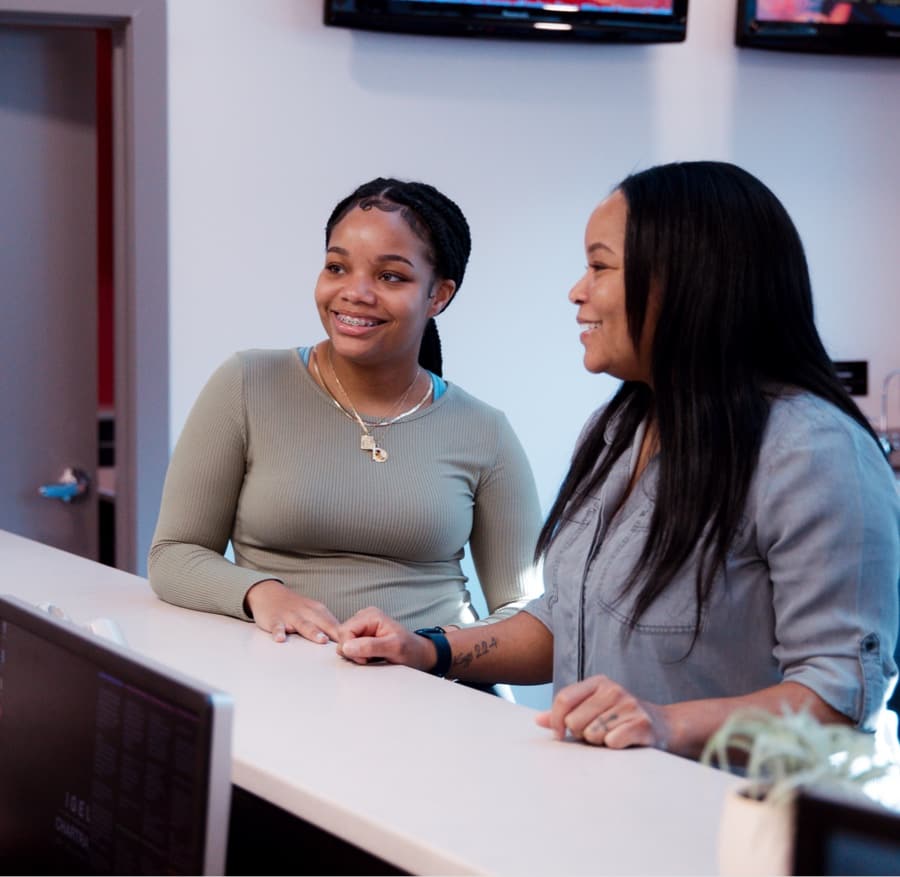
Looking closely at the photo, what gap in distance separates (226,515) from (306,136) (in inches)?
62.3

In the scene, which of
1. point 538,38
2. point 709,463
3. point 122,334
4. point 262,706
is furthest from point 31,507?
point 709,463

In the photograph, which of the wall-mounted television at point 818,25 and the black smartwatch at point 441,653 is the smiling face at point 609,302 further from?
the wall-mounted television at point 818,25

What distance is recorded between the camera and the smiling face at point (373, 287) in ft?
7.69

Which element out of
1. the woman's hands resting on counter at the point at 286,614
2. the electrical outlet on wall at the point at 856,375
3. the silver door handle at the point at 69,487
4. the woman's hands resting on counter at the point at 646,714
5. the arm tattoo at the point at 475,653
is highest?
the electrical outlet on wall at the point at 856,375

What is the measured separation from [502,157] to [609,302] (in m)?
2.08

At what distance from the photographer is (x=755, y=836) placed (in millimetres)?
1010

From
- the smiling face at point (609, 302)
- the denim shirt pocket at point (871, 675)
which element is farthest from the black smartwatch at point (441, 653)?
the denim shirt pocket at point (871, 675)

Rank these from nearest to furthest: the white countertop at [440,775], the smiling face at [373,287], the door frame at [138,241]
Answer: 1. the white countertop at [440,775]
2. the smiling face at [373,287]
3. the door frame at [138,241]

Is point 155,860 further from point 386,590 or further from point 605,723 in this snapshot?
point 386,590

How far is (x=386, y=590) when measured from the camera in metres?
2.32

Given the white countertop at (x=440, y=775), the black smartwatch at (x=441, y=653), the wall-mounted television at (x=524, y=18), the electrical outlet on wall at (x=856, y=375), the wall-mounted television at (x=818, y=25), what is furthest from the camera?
the electrical outlet on wall at (x=856, y=375)

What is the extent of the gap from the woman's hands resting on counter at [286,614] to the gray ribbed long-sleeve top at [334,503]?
0.29 ft

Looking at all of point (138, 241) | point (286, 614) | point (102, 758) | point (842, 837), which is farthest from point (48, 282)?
point (842, 837)

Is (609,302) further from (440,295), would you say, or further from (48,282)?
(48,282)
